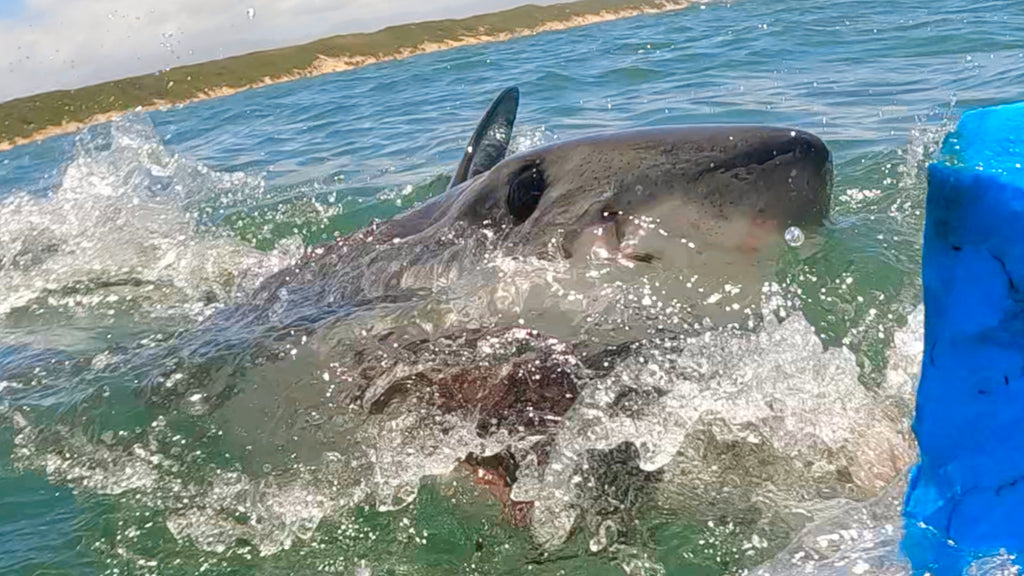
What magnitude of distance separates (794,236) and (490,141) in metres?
2.13

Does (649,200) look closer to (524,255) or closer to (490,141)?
(524,255)

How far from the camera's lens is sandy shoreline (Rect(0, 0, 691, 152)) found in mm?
35812

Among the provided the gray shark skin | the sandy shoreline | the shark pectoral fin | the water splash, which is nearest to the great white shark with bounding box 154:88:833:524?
the gray shark skin

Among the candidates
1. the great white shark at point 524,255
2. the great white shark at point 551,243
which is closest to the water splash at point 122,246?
the great white shark at point 524,255

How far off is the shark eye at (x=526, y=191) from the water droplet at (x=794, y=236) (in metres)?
0.71

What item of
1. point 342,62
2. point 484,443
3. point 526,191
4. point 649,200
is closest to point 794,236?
point 649,200

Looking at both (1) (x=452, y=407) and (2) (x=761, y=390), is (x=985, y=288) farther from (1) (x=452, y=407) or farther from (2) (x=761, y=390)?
(1) (x=452, y=407)

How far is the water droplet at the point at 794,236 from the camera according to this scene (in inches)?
98.0

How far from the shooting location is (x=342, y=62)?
4900 cm

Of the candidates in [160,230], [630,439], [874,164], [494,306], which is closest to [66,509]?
[494,306]

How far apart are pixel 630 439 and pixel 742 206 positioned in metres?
0.69

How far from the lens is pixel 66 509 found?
2.96 metres

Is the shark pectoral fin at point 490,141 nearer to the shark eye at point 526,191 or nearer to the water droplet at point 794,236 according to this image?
the shark eye at point 526,191

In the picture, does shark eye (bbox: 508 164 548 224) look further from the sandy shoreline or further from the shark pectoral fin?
the sandy shoreline
